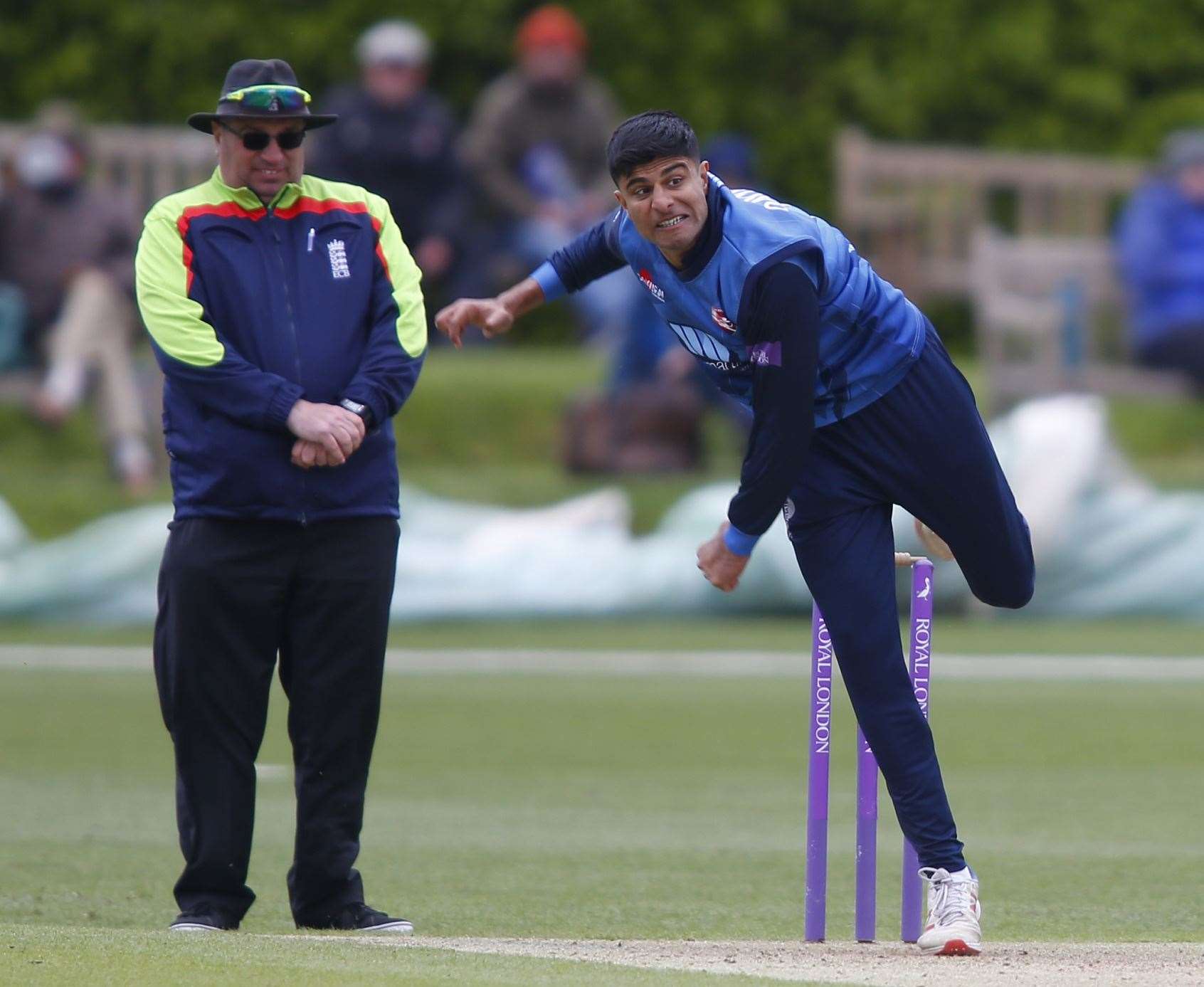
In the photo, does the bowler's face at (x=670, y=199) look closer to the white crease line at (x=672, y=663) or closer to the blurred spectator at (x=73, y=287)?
the white crease line at (x=672, y=663)

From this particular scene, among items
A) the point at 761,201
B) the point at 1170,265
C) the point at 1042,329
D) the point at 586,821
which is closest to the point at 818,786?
the point at 761,201

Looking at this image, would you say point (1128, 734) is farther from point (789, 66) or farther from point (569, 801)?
point (789, 66)

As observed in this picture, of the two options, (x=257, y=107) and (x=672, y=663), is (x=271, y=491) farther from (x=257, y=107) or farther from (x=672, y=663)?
(x=672, y=663)

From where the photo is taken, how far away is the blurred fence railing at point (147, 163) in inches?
547

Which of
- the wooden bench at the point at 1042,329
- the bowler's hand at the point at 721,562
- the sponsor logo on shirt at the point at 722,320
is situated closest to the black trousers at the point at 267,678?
the bowler's hand at the point at 721,562

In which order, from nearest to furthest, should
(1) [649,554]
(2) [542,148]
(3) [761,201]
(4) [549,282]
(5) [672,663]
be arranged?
(3) [761,201] → (4) [549,282] → (5) [672,663] → (1) [649,554] → (2) [542,148]

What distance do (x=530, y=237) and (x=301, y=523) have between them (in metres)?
8.98

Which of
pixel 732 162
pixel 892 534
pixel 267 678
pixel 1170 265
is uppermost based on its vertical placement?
pixel 732 162

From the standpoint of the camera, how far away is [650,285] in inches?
206

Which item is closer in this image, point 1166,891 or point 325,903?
point 325,903

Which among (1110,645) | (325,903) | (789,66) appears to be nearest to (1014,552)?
(325,903)

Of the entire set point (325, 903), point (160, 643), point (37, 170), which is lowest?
point (325, 903)

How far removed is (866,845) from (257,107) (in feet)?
7.75

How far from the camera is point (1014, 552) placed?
17.0 feet
